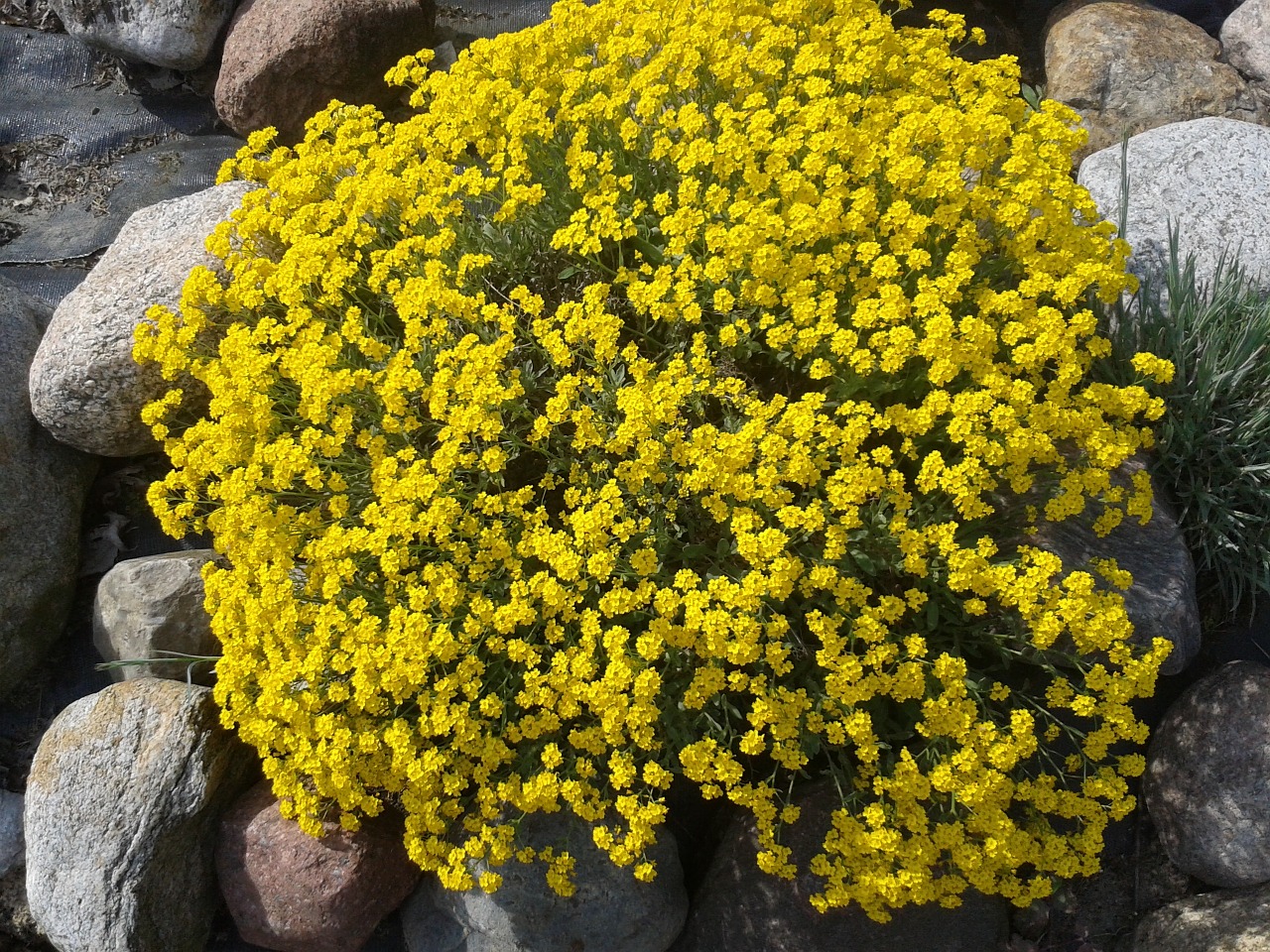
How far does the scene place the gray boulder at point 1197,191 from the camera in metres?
4.68

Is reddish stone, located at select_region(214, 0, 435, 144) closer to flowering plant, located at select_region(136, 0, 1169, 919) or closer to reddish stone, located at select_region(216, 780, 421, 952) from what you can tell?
flowering plant, located at select_region(136, 0, 1169, 919)

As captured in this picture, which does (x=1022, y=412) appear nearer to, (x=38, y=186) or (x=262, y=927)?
(x=262, y=927)

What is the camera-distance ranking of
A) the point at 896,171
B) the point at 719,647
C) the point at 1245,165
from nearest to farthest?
1. the point at 719,647
2. the point at 896,171
3. the point at 1245,165

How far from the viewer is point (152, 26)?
6.23m

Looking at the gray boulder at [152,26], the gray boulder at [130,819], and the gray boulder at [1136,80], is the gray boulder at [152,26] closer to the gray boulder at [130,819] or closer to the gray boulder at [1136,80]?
the gray boulder at [130,819]

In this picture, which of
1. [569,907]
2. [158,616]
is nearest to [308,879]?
[569,907]

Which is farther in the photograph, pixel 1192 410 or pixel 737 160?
pixel 1192 410

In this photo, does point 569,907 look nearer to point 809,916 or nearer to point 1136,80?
point 809,916

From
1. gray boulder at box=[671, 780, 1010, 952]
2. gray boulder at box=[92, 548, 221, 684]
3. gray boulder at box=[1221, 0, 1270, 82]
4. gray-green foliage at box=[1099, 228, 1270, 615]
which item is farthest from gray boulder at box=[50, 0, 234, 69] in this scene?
gray boulder at box=[1221, 0, 1270, 82]

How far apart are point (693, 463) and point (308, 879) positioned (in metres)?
2.30

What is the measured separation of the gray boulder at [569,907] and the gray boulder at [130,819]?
1.17m

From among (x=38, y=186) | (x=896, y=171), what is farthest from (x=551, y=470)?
(x=38, y=186)

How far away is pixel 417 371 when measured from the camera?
359cm

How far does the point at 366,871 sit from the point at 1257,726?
360 cm
